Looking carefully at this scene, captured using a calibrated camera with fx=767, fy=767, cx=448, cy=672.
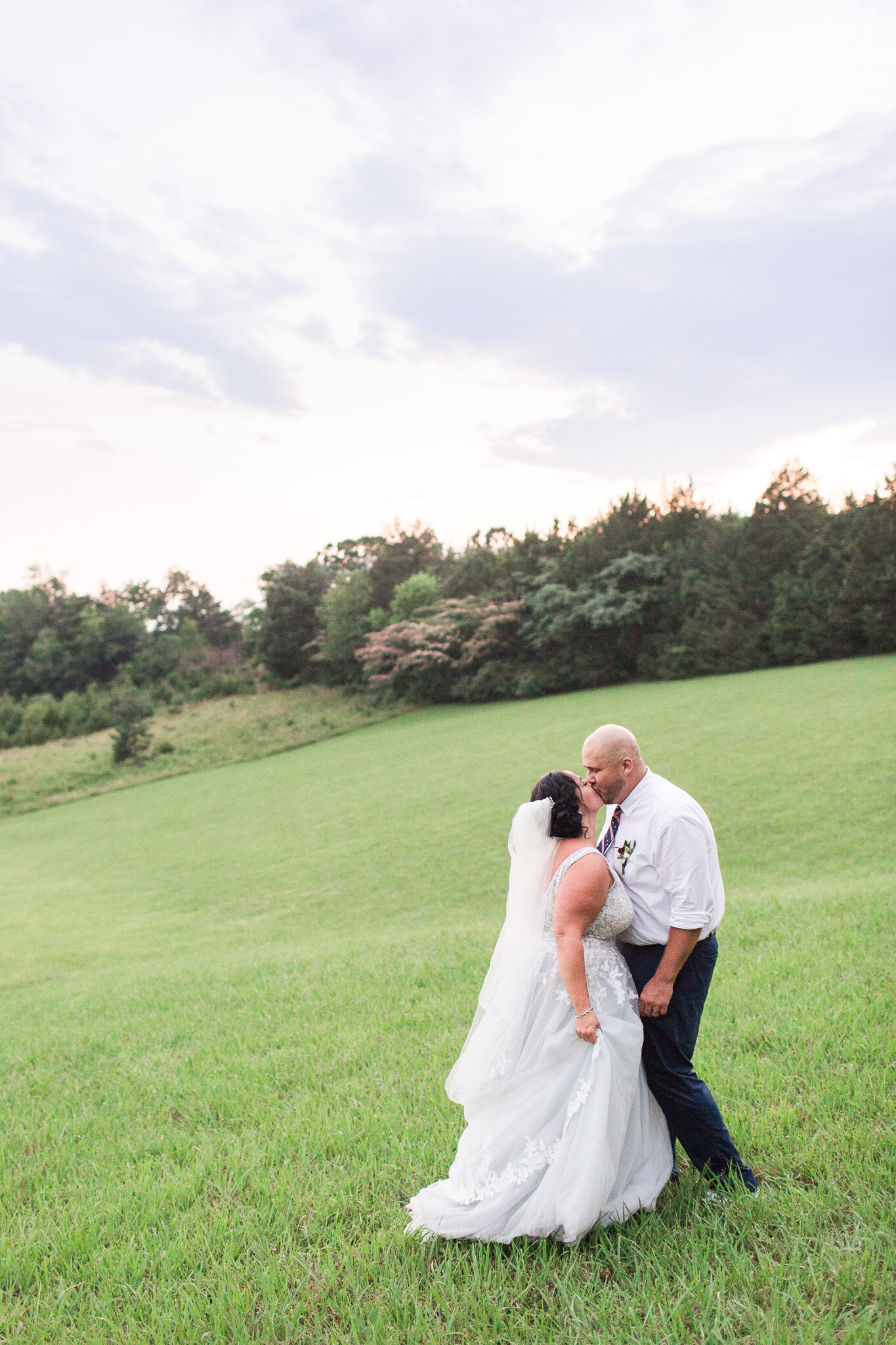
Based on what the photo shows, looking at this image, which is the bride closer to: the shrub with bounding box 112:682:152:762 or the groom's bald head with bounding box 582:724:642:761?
the groom's bald head with bounding box 582:724:642:761

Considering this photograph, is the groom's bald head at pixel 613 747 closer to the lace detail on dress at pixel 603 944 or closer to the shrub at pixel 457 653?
the lace detail on dress at pixel 603 944

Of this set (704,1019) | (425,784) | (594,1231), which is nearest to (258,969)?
(704,1019)

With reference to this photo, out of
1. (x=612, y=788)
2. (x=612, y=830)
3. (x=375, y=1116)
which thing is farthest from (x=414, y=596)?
(x=612, y=788)

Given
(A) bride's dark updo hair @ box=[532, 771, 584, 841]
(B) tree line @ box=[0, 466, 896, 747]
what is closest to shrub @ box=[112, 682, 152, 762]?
(B) tree line @ box=[0, 466, 896, 747]

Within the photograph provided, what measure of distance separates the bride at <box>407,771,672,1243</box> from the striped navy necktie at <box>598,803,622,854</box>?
0.17 meters

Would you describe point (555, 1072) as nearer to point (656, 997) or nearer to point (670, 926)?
point (656, 997)

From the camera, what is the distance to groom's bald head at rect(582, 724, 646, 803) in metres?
3.13

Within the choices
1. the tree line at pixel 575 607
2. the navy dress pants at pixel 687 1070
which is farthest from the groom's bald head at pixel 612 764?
the tree line at pixel 575 607

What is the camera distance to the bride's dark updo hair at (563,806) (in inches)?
118

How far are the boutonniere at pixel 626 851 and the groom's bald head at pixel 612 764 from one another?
183 mm

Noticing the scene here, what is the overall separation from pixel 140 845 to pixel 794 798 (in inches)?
607

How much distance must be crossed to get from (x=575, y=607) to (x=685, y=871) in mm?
32390

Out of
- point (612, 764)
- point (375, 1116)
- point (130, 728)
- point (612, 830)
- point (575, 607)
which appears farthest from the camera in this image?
point (575, 607)

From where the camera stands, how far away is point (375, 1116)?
13.8 ft
